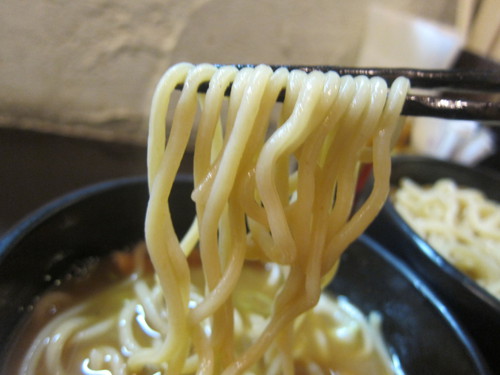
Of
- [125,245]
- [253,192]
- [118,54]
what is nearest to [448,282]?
[253,192]

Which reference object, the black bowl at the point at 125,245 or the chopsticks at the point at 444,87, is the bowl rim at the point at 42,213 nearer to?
the black bowl at the point at 125,245

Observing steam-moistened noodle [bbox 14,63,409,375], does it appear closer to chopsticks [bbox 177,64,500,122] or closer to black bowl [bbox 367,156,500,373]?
chopsticks [bbox 177,64,500,122]

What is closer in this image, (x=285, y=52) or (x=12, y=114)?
(x=12, y=114)

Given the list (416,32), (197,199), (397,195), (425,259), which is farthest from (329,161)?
(416,32)

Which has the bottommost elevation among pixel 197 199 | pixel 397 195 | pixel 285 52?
pixel 397 195

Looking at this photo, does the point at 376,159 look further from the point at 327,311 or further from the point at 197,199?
the point at 327,311

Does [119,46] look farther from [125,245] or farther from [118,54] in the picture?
[125,245]
